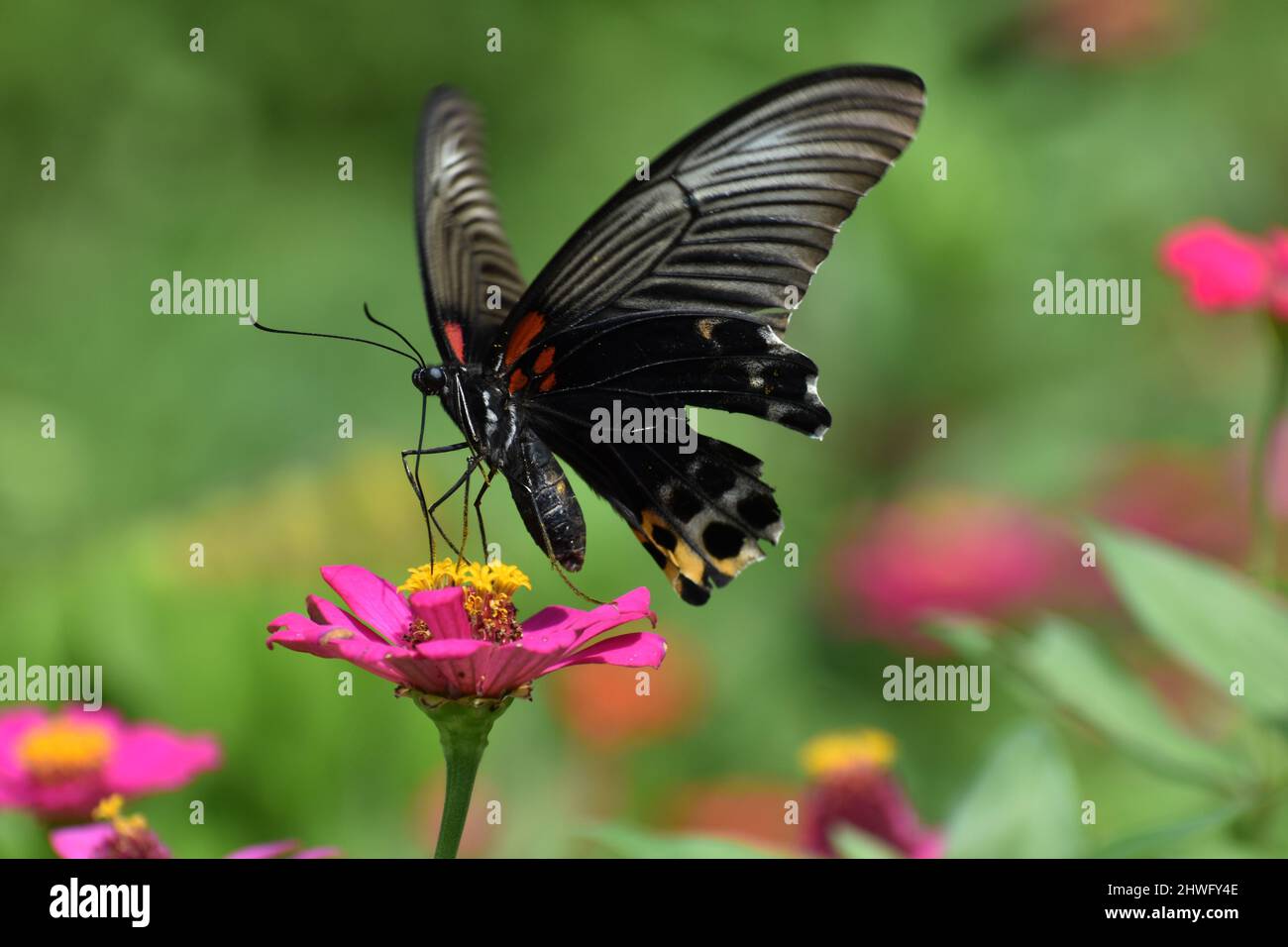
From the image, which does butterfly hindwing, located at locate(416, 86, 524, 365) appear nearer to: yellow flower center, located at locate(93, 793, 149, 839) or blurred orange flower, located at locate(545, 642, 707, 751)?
yellow flower center, located at locate(93, 793, 149, 839)

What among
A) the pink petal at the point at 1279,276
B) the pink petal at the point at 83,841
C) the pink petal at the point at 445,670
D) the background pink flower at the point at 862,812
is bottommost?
the background pink flower at the point at 862,812

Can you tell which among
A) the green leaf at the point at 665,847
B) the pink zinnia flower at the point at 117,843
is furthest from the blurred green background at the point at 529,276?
the pink zinnia flower at the point at 117,843

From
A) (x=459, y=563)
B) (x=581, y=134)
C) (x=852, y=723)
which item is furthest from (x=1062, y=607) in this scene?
(x=581, y=134)

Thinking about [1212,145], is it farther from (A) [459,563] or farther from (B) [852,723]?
(A) [459,563]

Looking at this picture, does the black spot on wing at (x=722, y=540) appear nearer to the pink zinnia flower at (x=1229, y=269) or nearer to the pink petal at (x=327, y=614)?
the pink petal at (x=327, y=614)

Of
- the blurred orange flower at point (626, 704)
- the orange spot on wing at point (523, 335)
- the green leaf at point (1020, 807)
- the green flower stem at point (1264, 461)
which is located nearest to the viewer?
the green leaf at point (1020, 807)

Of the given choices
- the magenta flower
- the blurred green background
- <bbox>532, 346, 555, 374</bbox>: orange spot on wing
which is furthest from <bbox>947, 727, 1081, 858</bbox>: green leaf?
<bbox>532, 346, 555, 374</bbox>: orange spot on wing
